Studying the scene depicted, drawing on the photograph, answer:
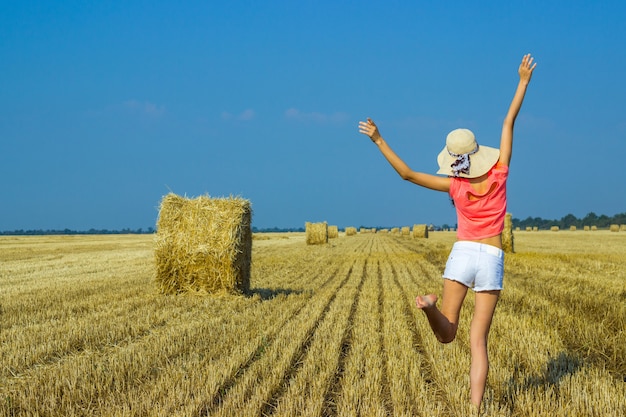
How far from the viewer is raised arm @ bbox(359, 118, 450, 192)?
3693 millimetres

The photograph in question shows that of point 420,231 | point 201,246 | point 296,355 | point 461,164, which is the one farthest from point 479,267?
point 420,231

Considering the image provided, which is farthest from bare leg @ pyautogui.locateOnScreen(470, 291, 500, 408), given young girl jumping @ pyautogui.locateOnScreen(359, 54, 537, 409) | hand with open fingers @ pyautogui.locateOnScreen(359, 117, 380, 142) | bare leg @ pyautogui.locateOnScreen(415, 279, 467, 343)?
hand with open fingers @ pyautogui.locateOnScreen(359, 117, 380, 142)

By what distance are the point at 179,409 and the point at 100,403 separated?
0.67 meters

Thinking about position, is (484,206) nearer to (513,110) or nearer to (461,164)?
(461,164)

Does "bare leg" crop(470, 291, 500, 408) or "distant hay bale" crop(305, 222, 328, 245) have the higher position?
"distant hay bale" crop(305, 222, 328, 245)

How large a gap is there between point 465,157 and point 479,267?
74cm

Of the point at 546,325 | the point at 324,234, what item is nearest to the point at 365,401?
the point at 546,325

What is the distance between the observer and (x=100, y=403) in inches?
164

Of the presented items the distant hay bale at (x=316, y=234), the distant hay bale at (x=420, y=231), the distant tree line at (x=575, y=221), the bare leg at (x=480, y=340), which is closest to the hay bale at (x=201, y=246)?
the bare leg at (x=480, y=340)

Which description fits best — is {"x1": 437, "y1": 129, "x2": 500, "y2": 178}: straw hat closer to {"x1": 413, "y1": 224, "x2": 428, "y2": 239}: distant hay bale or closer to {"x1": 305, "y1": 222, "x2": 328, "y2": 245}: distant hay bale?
{"x1": 305, "y1": 222, "x2": 328, "y2": 245}: distant hay bale

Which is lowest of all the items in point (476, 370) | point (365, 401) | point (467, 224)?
point (365, 401)

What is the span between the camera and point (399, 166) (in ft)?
12.1

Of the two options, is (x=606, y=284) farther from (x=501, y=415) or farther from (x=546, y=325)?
(x=501, y=415)

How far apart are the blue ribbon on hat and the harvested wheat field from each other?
1.69m
